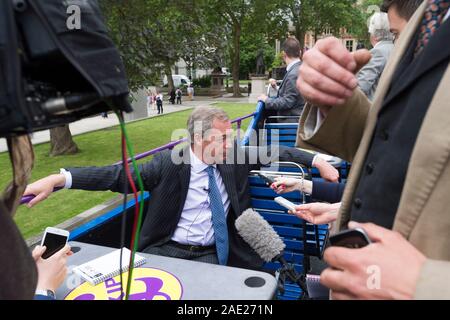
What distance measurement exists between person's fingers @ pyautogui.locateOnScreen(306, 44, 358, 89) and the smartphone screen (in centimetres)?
153

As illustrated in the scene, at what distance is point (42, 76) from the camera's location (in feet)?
2.97

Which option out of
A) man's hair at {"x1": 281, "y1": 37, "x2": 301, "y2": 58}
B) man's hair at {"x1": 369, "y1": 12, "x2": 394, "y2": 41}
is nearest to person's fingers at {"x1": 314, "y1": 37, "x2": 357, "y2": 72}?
man's hair at {"x1": 369, "y1": 12, "x2": 394, "y2": 41}

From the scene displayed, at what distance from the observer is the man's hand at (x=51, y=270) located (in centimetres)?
155

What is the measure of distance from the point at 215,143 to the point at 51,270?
163cm

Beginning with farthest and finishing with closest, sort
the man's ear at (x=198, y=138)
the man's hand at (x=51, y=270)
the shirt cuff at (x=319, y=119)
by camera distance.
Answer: the man's ear at (x=198, y=138), the man's hand at (x=51, y=270), the shirt cuff at (x=319, y=119)

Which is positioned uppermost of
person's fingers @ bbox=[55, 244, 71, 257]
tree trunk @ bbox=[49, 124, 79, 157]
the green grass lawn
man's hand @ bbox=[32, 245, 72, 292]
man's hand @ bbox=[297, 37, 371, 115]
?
man's hand @ bbox=[297, 37, 371, 115]

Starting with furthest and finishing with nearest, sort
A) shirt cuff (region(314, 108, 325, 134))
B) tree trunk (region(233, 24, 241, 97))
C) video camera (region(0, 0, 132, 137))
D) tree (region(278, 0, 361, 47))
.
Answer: tree trunk (region(233, 24, 241, 97)), tree (region(278, 0, 361, 47)), shirt cuff (region(314, 108, 325, 134)), video camera (region(0, 0, 132, 137))

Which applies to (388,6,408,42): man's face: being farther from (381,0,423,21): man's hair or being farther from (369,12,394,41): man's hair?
(369,12,394,41): man's hair

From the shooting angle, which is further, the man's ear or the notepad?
the man's ear

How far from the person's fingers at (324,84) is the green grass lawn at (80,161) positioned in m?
5.19

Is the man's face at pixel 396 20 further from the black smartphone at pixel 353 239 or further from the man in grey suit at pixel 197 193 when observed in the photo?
the black smartphone at pixel 353 239

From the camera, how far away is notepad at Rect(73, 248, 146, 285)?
1.83 m

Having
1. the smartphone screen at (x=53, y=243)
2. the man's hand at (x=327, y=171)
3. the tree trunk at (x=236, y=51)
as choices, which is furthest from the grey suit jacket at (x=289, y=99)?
the tree trunk at (x=236, y=51)

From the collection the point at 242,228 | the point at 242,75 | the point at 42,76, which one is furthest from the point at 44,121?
the point at 242,75
